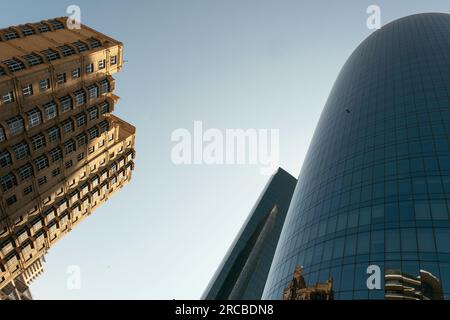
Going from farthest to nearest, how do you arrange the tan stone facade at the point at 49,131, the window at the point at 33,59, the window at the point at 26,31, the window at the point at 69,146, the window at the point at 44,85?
the window at the point at 69,146, the window at the point at 26,31, the window at the point at 44,85, the window at the point at 33,59, the tan stone facade at the point at 49,131

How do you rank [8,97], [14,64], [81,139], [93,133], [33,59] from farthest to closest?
[93,133] < [81,139] < [33,59] < [14,64] < [8,97]

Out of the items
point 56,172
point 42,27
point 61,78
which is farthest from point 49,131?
point 42,27

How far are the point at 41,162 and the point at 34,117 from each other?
775cm

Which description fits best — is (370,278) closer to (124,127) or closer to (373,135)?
(373,135)

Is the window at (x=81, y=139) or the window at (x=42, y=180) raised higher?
the window at (x=81, y=139)

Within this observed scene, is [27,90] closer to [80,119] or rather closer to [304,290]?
[80,119]

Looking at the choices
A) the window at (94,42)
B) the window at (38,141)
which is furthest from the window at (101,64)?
the window at (38,141)

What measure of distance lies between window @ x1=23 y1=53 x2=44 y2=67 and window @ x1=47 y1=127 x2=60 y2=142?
10145 mm

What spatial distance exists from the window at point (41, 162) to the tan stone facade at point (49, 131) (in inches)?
6.0

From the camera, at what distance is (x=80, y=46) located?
211 ft

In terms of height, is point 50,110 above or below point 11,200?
above

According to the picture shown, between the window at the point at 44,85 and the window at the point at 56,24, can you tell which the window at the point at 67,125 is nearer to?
the window at the point at 44,85

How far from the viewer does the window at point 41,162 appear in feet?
196
